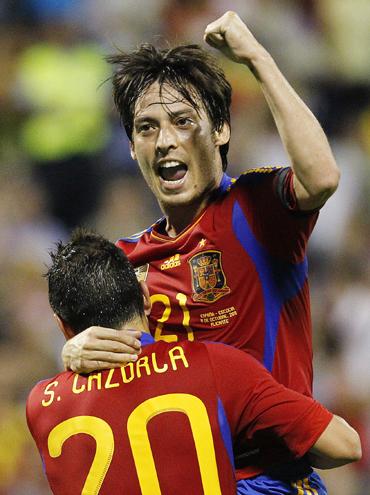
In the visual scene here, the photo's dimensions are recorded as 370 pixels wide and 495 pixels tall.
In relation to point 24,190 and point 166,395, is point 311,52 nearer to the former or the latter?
point 24,190

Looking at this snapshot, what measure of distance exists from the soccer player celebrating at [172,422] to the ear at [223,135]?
79 centimetres

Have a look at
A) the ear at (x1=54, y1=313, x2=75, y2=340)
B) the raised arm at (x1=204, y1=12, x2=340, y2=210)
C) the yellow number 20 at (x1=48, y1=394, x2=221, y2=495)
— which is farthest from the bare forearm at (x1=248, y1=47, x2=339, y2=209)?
the ear at (x1=54, y1=313, x2=75, y2=340)

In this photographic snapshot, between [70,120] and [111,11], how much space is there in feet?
3.60

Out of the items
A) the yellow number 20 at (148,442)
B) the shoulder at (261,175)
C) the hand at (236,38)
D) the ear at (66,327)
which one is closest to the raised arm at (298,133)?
the hand at (236,38)

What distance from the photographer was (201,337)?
346 centimetres

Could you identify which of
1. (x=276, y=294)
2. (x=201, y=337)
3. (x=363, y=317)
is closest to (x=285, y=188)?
(x=276, y=294)

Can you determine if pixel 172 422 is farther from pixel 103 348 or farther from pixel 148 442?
pixel 103 348

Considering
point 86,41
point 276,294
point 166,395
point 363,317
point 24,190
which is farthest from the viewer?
point 86,41

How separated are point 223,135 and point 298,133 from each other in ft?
2.51

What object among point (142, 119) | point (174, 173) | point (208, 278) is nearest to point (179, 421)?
point (208, 278)

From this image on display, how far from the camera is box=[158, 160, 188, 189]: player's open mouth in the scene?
3574 millimetres

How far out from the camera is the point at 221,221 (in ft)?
11.4

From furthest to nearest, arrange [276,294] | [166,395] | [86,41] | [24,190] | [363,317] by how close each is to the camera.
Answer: [86,41] < [24,190] < [363,317] < [276,294] < [166,395]

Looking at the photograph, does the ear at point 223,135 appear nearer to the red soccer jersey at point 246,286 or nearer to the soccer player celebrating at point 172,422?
the red soccer jersey at point 246,286
